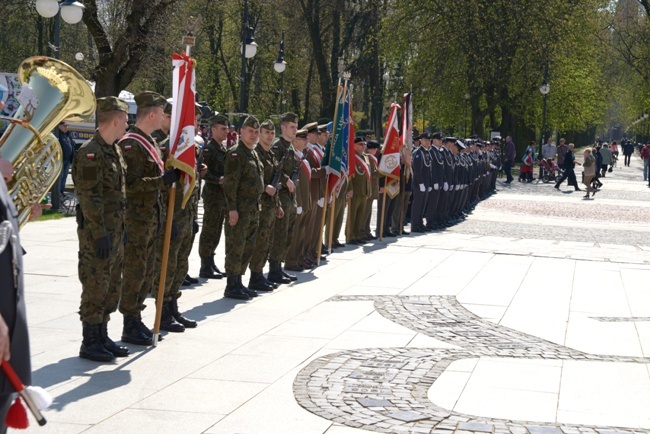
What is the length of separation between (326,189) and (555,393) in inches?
302

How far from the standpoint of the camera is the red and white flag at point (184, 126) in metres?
8.55

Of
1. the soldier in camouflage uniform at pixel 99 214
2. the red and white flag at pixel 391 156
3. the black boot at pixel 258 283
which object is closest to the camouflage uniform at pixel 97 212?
the soldier in camouflage uniform at pixel 99 214

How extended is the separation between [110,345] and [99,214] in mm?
1107

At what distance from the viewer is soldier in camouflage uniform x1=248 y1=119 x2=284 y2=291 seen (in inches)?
449

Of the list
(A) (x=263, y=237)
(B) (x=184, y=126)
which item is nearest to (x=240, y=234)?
(A) (x=263, y=237)

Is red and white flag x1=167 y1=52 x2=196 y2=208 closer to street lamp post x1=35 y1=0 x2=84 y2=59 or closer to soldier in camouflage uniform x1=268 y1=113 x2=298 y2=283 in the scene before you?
soldier in camouflage uniform x1=268 y1=113 x2=298 y2=283

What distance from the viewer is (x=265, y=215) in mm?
11414

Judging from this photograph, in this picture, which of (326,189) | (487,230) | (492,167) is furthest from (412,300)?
(492,167)

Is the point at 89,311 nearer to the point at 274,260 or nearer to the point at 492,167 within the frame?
the point at 274,260

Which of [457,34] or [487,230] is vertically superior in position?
[457,34]

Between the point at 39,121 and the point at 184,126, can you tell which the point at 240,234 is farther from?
the point at 39,121

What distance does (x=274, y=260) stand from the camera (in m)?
12.3

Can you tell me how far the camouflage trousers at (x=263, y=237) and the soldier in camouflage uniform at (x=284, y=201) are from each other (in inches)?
27.5

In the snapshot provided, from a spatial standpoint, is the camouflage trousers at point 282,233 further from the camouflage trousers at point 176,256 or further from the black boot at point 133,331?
the black boot at point 133,331
